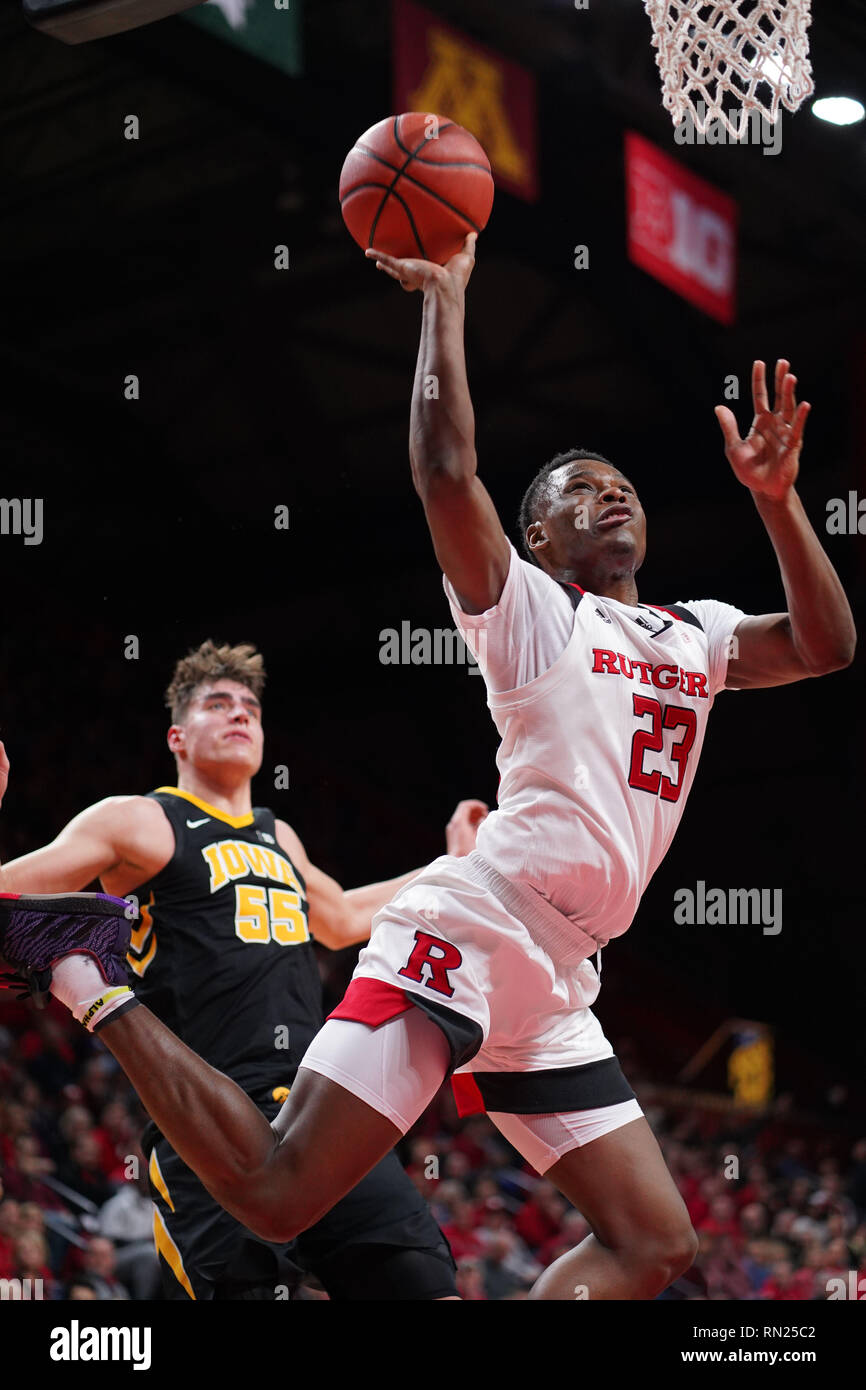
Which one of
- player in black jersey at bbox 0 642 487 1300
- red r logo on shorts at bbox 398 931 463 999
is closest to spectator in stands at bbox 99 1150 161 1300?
player in black jersey at bbox 0 642 487 1300

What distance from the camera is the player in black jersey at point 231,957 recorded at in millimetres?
3762

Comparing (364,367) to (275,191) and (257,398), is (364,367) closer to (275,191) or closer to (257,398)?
(257,398)

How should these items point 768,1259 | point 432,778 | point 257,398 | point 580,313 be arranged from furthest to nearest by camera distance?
point 432,778 → point 257,398 → point 580,313 → point 768,1259

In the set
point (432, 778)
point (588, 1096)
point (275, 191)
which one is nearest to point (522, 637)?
point (588, 1096)

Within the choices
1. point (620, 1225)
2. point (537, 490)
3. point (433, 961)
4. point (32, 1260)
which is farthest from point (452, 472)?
point (32, 1260)

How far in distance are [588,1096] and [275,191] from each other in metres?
9.51

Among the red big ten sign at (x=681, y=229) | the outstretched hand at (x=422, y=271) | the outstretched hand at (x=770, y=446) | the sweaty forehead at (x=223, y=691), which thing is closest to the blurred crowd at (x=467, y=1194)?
the sweaty forehead at (x=223, y=691)

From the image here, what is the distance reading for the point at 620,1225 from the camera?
309 cm

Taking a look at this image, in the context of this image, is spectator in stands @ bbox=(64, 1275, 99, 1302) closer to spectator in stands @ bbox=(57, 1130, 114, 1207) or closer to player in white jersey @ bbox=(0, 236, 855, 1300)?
spectator in stands @ bbox=(57, 1130, 114, 1207)

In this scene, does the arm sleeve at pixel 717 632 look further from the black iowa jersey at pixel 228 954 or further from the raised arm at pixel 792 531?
the black iowa jersey at pixel 228 954

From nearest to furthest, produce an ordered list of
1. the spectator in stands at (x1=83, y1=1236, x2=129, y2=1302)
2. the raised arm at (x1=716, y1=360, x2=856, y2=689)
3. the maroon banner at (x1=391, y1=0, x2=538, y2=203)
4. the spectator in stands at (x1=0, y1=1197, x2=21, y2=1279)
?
1. the raised arm at (x1=716, y1=360, x2=856, y2=689)
2. the spectator in stands at (x1=0, y1=1197, x2=21, y2=1279)
3. the spectator in stands at (x1=83, y1=1236, x2=129, y2=1302)
4. the maroon banner at (x1=391, y1=0, x2=538, y2=203)

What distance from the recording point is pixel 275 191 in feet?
37.1

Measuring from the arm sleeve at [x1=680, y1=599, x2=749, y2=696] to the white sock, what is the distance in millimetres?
1524

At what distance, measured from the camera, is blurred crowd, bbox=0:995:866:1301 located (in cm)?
713
